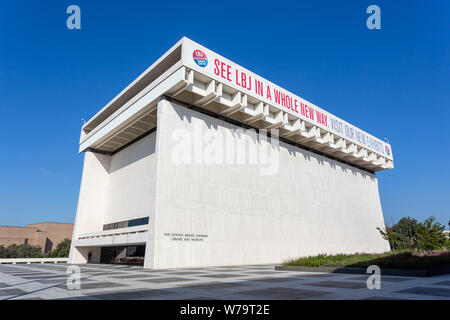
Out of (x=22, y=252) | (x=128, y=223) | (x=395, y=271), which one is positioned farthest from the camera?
(x=22, y=252)

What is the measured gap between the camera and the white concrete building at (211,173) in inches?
1014

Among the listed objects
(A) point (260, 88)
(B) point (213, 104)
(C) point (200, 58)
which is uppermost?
(C) point (200, 58)

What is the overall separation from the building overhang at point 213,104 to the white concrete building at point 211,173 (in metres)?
0.13

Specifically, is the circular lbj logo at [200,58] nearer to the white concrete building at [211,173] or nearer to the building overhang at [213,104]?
the building overhang at [213,104]

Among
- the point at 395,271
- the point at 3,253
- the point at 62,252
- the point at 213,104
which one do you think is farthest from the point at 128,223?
the point at 3,253

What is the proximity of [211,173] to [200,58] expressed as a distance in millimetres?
10760

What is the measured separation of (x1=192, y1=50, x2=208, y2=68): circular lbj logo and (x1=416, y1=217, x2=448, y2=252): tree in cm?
2435

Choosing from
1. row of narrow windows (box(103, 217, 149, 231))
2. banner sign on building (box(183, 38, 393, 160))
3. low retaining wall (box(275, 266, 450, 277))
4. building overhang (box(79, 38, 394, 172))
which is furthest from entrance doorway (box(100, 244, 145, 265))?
low retaining wall (box(275, 266, 450, 277))

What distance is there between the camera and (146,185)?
108ft

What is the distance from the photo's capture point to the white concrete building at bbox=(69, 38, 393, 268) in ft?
84.5

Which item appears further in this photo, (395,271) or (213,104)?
(213,104)

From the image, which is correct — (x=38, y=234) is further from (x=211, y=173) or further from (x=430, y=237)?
(x=430, y=237)

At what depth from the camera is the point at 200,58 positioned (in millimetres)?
26625
